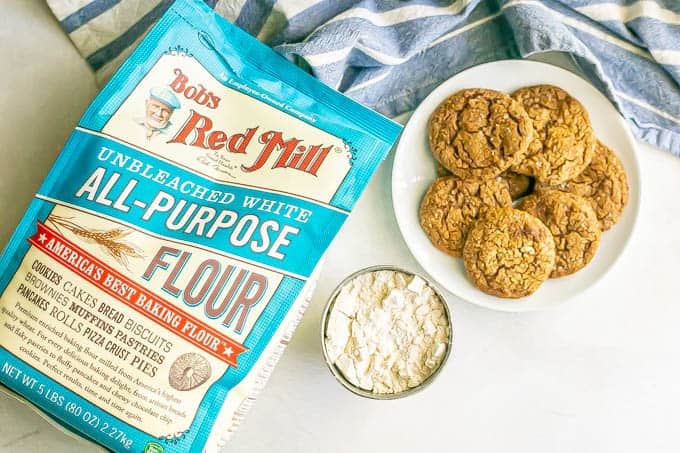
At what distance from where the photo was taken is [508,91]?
1.03m

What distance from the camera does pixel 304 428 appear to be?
104 cm

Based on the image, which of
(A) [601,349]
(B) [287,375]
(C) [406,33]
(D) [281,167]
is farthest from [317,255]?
(A) [601,349]

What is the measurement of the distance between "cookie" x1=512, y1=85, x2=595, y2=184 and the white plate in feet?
0.09

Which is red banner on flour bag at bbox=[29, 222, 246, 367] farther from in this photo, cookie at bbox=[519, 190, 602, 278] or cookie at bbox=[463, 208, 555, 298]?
cookie at bbox=[519, 190, 602, 278]

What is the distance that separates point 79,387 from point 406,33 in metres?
0.70

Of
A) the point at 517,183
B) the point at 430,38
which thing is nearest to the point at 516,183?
the point at 517,183

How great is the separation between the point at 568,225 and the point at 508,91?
0.77ft

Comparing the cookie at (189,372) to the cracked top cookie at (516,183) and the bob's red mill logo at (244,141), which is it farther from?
the cracked top cookie at (516,183)

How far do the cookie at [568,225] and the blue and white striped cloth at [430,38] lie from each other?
0.19 meters

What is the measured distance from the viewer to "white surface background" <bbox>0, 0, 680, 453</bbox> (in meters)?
1.04

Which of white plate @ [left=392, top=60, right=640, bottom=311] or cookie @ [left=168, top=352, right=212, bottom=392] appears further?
white plate @ [left=392, top=60, right=640, bottom=311]

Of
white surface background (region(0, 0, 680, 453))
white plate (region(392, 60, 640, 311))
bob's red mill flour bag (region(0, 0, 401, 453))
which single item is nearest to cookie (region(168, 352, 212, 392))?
bob's red mill flour bag (region(0, 0, 401, 453))

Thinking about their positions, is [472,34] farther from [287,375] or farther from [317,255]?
[287,375]

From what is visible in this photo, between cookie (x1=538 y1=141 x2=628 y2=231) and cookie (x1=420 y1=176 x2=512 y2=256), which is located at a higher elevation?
cookie (x1=538 y1=141 x2=628 y2=231)
